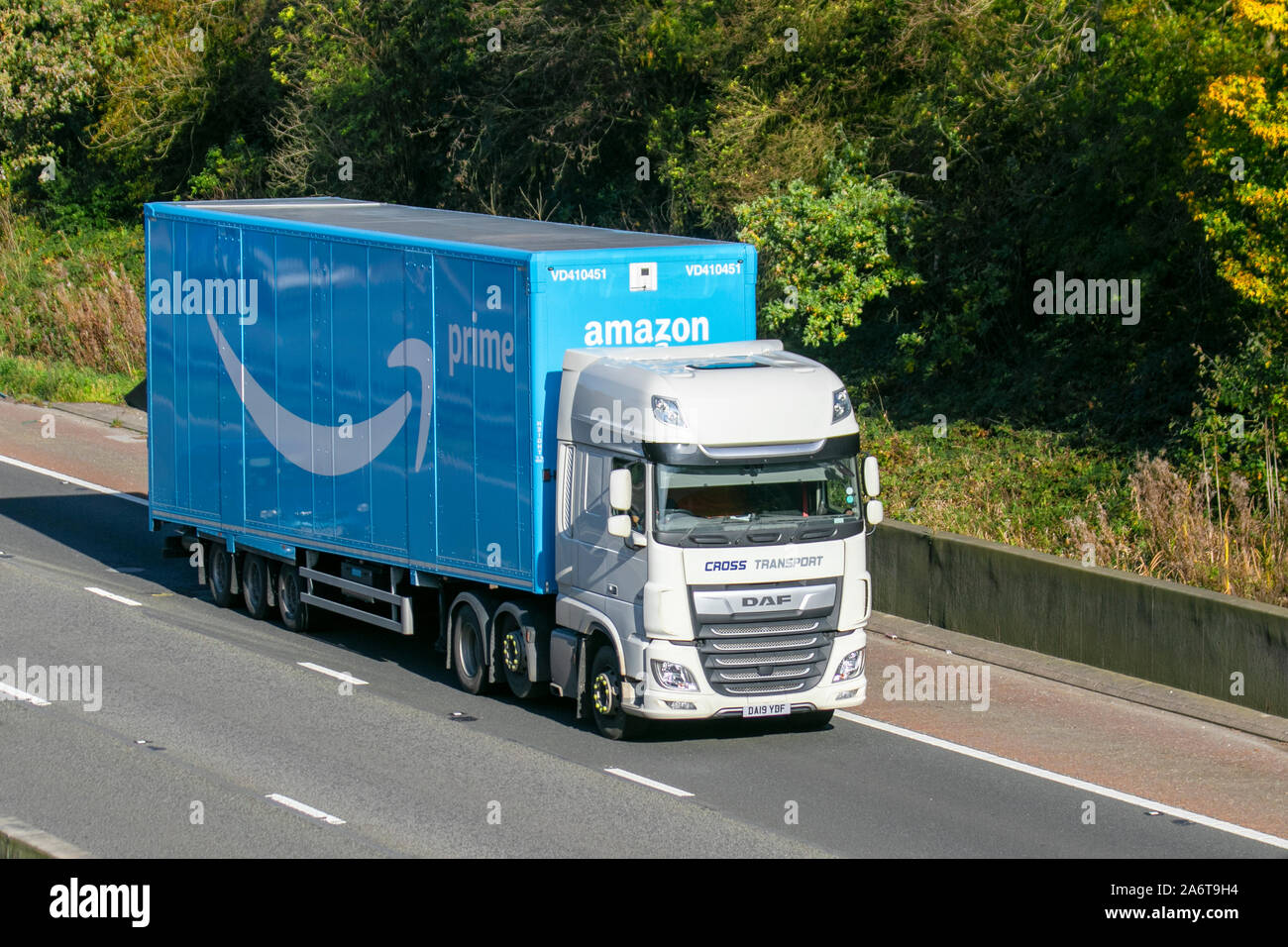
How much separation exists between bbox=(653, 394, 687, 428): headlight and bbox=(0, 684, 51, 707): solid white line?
575 centimetres

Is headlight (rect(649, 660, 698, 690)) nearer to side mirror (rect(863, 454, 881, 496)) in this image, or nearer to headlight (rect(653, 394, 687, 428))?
headlight (rect(653, 394, 687, 428))

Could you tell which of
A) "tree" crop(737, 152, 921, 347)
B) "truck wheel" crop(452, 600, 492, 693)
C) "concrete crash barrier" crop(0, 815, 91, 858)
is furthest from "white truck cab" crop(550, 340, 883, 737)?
"tree" crop(737, 152, 921, 347)

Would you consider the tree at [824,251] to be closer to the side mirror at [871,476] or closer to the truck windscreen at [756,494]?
the side mirror at [871,476]

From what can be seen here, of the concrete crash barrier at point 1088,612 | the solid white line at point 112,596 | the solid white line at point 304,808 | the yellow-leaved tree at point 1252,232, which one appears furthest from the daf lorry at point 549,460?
the yellow-leaved tree at point 1252,232

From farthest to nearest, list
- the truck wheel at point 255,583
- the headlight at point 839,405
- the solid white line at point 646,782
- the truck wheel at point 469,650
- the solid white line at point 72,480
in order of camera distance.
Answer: the solid white line at point 72,480 < the truck wheel at point 255,583 < the truck wheel at point 469,650 < the headlight at point 839,405 < the solid white line at point 646,782

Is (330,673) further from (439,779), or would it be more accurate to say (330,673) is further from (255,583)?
(439,779)

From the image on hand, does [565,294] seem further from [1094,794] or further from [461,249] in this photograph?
[1094,794]

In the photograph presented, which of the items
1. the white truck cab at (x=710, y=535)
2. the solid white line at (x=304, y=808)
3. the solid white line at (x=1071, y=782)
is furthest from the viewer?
the white truck cab at (x=710, y=535)

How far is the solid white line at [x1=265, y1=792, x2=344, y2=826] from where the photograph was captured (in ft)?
38.3

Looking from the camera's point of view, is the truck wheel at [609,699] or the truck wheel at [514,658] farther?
the truck wheel at [514,658]

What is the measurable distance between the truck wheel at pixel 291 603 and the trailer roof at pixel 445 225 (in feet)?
11.6

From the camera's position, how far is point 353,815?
11.8 meters

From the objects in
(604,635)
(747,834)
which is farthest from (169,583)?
(747,834)

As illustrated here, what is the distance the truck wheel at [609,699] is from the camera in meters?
13.7
